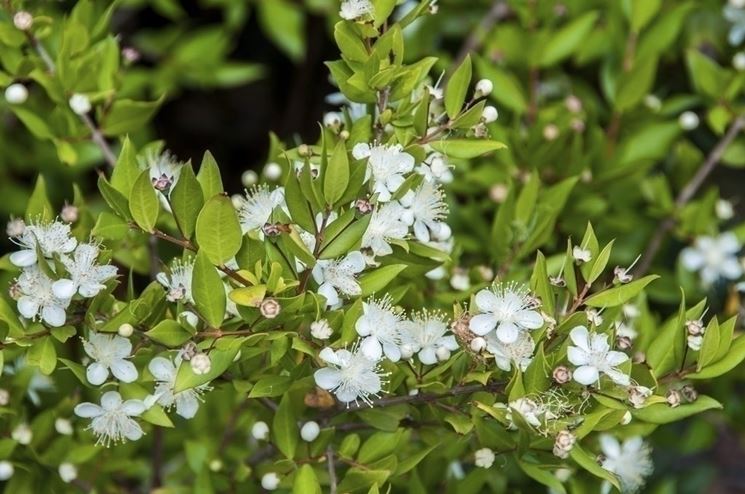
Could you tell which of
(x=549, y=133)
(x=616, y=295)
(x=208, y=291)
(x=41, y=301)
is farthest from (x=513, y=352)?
(x=549, y=133)

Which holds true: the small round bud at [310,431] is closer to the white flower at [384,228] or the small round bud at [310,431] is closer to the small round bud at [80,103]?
the white flower at [384,228]

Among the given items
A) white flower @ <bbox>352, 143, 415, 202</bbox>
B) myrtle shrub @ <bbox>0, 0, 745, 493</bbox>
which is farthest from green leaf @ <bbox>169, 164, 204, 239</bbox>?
white flower @ <bbox>352, 143, 415, 202</bbox>

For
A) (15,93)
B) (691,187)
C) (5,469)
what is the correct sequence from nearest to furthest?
(5,469), (15,93), (691,187)

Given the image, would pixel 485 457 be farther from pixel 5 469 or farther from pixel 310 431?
pixel 5 469

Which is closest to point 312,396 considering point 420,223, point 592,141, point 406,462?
point 406,462

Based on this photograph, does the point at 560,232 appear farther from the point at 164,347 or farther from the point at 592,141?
the point at 164,347

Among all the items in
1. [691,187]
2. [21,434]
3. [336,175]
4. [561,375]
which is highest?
[336,175]

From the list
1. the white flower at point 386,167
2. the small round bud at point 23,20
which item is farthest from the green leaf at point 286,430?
the small round bud at point 23,20
